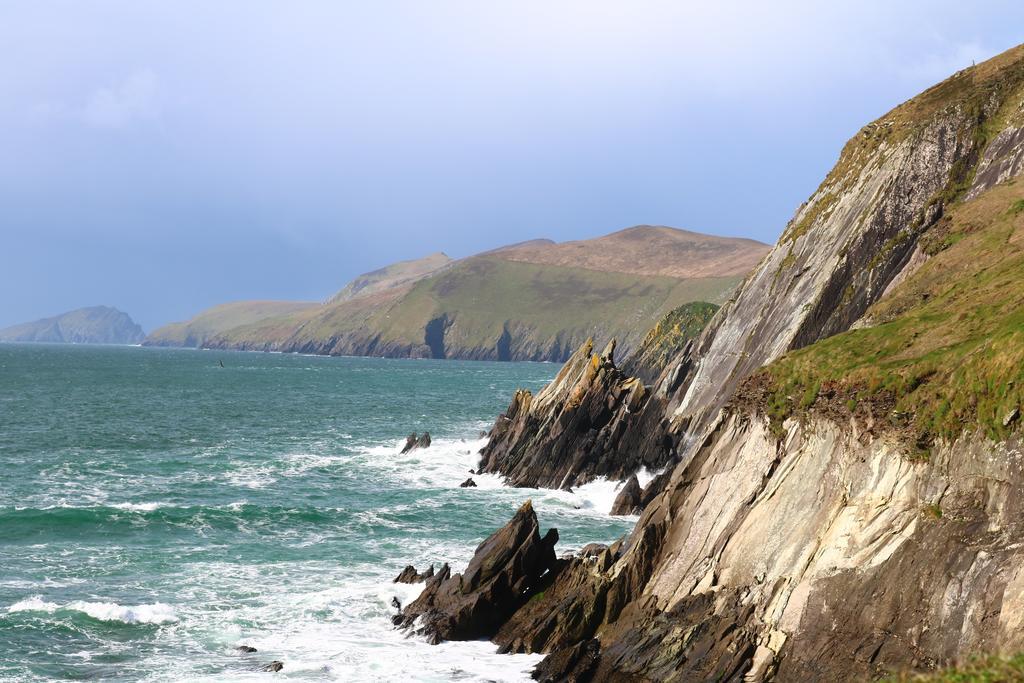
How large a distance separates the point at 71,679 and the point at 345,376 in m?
164

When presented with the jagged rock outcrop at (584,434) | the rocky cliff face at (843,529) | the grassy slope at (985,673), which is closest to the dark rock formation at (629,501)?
the jagged rock outcrop at (584,434)

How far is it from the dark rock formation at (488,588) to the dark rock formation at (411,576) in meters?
2.23

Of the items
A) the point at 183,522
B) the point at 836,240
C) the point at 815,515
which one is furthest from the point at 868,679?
the point at 836,240

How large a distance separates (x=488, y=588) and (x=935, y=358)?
15926 mm

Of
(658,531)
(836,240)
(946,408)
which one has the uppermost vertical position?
(836,240)

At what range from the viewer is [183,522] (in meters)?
46.2

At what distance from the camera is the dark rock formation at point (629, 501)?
49750mm

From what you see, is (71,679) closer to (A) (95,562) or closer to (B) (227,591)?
(B) (227,591)

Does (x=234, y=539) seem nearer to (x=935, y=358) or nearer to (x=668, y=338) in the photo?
(x=935, y=358)

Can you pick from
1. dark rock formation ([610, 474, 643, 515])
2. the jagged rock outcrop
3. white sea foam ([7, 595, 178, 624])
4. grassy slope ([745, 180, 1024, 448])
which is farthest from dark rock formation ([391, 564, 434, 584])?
the jagged rock outcrop

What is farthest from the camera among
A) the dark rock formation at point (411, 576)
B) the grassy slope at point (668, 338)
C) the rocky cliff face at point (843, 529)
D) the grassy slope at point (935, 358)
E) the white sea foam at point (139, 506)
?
the grassy slope at point (668, 338)

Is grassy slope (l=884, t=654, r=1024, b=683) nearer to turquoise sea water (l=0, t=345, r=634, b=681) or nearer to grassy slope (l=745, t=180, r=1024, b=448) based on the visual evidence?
grassy slope (l=745, t=180, r=1024, b=448)

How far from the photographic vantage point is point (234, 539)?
43094 millimetres

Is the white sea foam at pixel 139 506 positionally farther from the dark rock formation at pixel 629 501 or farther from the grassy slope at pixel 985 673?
the grassy slope at pixel 985 673
